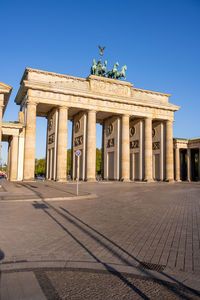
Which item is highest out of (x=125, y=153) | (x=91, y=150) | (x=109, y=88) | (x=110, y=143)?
(x=109, y=88)

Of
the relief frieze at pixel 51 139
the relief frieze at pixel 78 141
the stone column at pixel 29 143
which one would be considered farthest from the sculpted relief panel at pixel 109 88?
the stone column at pixel 29 143

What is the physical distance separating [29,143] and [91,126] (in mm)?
10797

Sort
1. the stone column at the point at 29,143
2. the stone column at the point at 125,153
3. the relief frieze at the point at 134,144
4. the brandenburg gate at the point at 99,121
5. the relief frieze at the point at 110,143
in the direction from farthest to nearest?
the relief frieze at the point at 134,144 < the relief frieze at the point at 110,143 < the stone column at the point at 125,153 < the brandenburg gate at the point at 99,121 < the stone column at the point at 29,143

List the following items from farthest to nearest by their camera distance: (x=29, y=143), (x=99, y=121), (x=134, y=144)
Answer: (x=99, y=121)
(x=134, y=144)
(x=29, y=143)

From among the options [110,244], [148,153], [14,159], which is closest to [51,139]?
[14,159]

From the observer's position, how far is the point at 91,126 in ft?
142

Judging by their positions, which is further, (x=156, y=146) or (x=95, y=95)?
(x=156, y=146)

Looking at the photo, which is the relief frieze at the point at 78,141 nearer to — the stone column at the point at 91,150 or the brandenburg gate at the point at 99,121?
the brandenburg gate at the point at 99,121

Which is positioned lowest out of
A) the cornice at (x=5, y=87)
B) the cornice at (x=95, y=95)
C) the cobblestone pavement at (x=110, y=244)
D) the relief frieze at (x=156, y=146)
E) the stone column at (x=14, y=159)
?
the cobblestone pavement at (x=110, y=244)

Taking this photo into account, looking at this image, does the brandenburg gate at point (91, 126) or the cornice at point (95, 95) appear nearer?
the cornice at point (95, 95)

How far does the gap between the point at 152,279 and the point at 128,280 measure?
456 mm

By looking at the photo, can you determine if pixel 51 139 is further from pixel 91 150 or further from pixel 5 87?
pixel 5 87

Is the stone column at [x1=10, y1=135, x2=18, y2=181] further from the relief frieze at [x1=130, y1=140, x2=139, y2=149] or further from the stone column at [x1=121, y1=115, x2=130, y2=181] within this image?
the relief frieze at [x1=130, y1=140, x2=139, y2=149]

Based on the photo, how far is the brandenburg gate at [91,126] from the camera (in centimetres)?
3953
